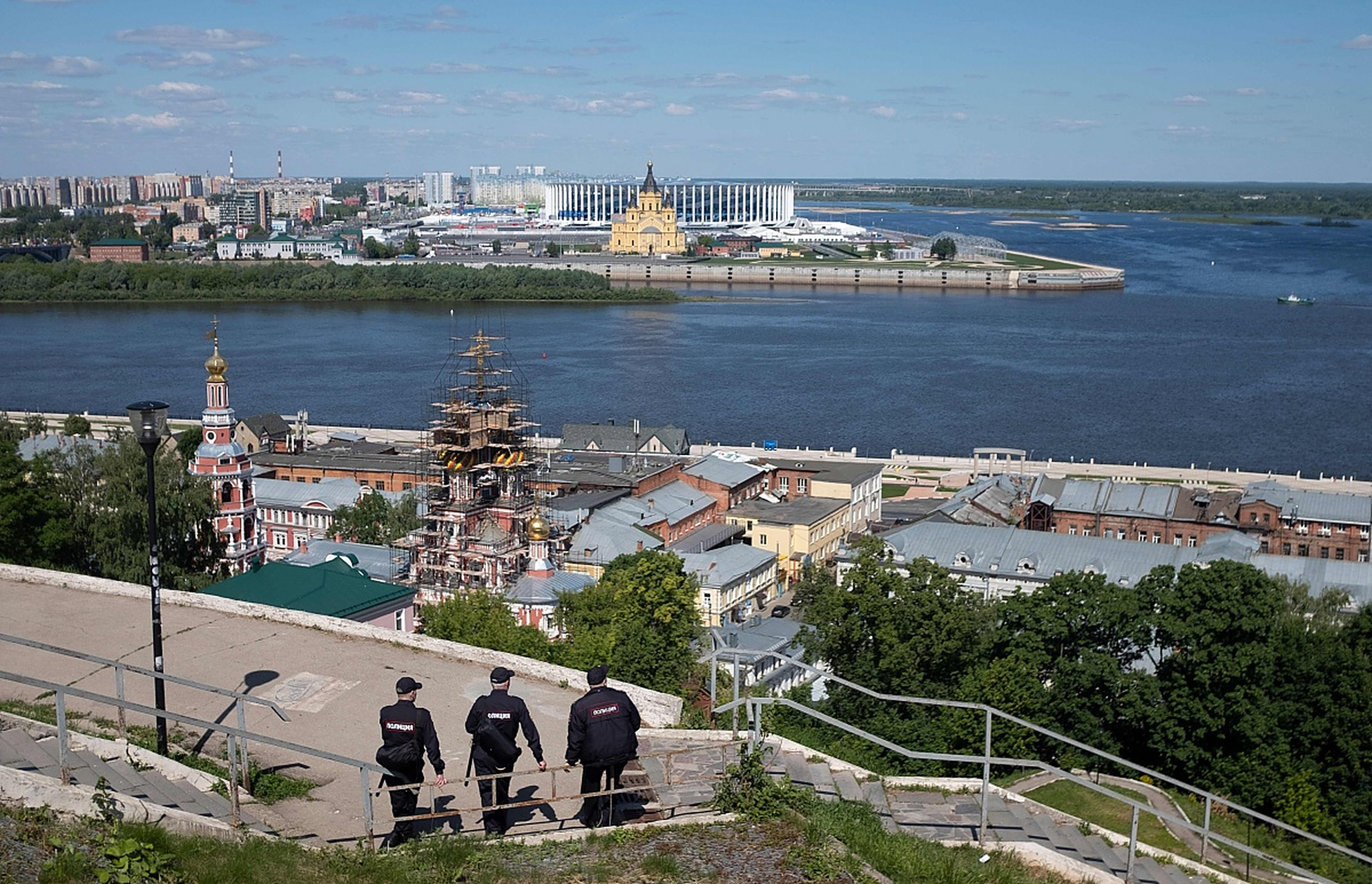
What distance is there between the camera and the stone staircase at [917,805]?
4.38 m

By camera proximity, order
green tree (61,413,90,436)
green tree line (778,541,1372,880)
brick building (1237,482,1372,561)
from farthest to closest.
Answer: green tree (61,413,90,436)
brick building (1237,482,1372,561)
green tree line (778,541,1372,880)

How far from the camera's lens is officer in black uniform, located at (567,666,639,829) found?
3.98 m

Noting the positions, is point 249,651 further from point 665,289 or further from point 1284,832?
point 665,289

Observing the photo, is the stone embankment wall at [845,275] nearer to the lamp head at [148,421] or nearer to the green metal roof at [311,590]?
the green metal roof at [311,590]

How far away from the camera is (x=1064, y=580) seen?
9680 mm

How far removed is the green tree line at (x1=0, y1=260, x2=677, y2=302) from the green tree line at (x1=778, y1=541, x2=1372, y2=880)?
50.1 metres

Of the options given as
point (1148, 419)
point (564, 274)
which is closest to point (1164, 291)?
point (564, 274)

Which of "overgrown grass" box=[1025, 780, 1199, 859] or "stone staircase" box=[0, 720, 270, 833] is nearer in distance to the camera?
"stone staircase" box=[0, 720, 270, 833]

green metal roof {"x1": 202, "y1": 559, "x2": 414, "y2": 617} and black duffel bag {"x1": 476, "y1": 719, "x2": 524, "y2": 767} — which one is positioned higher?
black duffel bag {"x1": 476, "y1": 719, "x2": 524, "y2": 767}

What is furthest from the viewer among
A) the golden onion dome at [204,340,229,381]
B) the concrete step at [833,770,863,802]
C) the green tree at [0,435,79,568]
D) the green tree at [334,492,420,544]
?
the green tree at [334,492,420,544]

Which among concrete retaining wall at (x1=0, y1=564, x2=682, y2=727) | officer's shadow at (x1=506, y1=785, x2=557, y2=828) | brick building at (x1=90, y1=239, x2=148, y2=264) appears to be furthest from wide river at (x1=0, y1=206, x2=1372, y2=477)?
brick building at (x1=90, y1=239, x2=148, y2=264)

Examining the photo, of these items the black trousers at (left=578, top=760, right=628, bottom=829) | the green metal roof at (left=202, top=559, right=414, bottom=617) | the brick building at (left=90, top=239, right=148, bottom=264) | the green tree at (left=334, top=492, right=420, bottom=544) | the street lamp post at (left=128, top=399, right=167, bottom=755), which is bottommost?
the green tree at (left=334, top=492, right=420, bottom=544)

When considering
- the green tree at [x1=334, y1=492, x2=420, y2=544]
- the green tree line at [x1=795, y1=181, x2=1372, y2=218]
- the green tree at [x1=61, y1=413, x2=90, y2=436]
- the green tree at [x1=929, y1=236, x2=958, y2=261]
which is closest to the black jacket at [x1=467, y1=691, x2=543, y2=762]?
the green tree at [x1=334, y1=492, x2=420, y2=544]

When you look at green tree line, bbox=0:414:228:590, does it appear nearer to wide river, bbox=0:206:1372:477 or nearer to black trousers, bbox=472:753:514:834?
wide river, bbox=0:206:1372:477
